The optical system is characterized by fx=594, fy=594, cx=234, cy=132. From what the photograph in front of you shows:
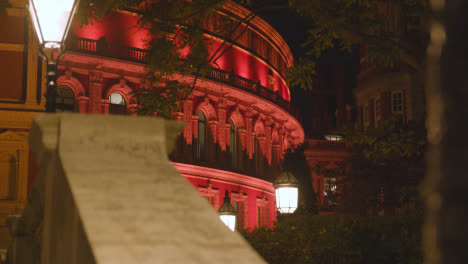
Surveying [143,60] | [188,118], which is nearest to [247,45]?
[188,118]

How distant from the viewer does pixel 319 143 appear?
4969 centimetres

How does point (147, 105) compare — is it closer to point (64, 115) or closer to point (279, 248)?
point (279, 248)

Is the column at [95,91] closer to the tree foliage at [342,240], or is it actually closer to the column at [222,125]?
the column at [222,125]

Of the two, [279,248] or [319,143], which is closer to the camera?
[279,248]

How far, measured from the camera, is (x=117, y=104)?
3275 cm

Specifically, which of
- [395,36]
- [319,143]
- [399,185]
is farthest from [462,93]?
[319,143]

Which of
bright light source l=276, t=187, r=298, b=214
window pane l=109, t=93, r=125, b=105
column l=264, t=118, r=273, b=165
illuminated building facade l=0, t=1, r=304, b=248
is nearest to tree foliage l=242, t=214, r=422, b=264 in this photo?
bright light source l=276, t=187, r=298, b=214

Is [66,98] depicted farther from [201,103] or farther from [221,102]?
[221,102]

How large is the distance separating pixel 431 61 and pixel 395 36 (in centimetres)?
773

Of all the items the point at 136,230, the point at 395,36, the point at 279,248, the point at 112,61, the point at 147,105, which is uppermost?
the point at 112,61

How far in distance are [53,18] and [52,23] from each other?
0.17ft

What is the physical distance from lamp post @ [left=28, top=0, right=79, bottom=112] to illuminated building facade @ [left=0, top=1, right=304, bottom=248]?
60.2 feet

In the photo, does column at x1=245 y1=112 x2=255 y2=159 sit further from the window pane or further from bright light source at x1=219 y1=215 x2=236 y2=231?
bright light source at x1=219 y1=215 x2=236 y2=231

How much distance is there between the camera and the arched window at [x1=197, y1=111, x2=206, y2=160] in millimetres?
36300
